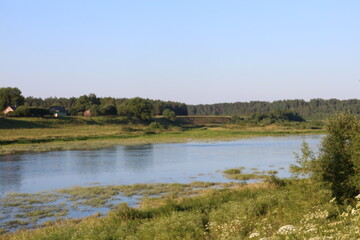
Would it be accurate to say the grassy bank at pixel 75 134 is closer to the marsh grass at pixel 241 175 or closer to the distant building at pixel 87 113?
the distant building at pixel 87 113

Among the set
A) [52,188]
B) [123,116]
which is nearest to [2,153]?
[52,188]

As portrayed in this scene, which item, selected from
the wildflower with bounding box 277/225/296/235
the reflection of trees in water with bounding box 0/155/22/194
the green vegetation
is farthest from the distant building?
→ the wildflower with bounding box 277/225/296/235

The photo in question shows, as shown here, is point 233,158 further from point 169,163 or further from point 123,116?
point 123,116

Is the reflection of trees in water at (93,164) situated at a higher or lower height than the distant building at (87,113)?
lower

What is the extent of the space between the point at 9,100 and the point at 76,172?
9971 centimetres

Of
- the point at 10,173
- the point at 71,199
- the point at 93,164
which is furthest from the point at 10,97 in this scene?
the point at 71,199

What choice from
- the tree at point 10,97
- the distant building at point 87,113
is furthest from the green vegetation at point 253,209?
the distant building at point 87,113

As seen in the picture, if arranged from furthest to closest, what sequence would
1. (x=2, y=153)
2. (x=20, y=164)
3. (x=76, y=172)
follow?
(x=2, y=153), (x=20, y=164), (x=76, y=172)

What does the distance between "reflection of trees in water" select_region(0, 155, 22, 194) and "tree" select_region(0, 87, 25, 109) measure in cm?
7903

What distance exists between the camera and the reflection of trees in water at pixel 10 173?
31.7 meters

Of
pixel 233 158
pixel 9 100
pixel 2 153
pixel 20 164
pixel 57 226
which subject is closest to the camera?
pixel 57 226

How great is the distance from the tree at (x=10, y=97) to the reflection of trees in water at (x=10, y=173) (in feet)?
259

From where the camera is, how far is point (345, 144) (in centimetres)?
1995

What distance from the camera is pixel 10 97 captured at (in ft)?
422
